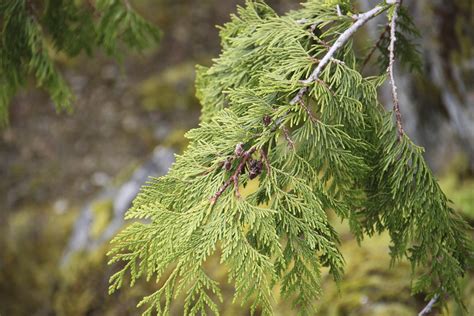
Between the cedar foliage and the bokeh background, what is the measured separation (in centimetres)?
77

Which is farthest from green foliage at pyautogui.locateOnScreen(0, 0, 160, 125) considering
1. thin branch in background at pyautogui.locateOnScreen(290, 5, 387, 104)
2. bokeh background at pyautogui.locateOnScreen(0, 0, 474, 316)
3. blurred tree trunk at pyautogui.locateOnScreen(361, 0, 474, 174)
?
blurred tree trunk at pyautogui.locateOnScreen(361, 0, 474, 174)

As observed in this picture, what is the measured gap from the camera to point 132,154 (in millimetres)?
7254

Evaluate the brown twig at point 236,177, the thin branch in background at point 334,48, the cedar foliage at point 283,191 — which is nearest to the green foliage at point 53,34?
the cedar foliage at point 283,191

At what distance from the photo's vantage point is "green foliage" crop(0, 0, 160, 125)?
2.79 metres

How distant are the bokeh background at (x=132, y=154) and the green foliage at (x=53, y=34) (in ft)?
1.17

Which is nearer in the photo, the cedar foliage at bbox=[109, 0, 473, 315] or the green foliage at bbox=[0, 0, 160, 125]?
the cedar foliage at bbox=[109, 0, 473, 315]

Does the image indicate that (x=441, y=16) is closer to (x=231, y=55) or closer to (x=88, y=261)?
(x=231, y=55)

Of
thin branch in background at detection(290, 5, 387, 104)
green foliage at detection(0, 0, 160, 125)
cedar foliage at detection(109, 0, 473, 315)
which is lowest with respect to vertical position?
cedar foliage at detection(109, 0, 473, 315)

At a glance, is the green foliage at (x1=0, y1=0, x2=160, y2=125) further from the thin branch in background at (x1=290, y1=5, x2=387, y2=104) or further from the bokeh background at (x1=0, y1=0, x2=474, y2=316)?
the thin branch in background at (x1=290, y1=5, x2=387, y2=104)

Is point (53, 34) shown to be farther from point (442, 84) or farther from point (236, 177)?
point (442, 84)

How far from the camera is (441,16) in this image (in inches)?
160

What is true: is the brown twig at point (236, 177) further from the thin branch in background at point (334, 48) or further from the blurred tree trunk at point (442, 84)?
the blurred tree trunk at point (442, 84)

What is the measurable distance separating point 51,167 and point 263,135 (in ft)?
20.9

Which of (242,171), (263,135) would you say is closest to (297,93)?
(263,135)
